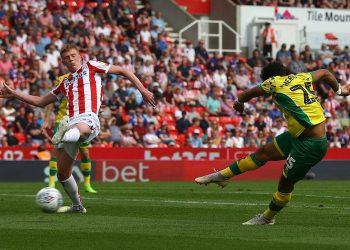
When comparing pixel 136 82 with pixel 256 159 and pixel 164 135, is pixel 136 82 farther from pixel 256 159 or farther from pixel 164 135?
pixel 164 135

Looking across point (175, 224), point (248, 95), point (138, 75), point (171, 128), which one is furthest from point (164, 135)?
point (248, 95)

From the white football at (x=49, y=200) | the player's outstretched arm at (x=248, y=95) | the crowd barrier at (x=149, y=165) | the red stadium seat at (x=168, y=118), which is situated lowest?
the crowd barrier at (x=149, y=165)

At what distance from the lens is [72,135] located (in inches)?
529

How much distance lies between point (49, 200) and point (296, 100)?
4045mm

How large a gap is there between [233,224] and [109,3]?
2541cm

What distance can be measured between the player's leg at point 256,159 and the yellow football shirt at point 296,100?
49 centimetres

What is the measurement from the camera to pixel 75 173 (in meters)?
28.0

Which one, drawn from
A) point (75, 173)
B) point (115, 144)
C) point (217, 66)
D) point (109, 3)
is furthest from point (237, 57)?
point (75, 173)

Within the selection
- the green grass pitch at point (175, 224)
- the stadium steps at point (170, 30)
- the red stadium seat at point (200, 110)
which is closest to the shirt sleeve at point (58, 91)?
the green grass pitch at point (175, 224)

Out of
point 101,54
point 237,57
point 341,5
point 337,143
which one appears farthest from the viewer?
point 341,5

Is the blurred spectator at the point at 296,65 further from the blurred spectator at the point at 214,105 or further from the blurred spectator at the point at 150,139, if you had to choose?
the blurred spectator at the point at 150,139

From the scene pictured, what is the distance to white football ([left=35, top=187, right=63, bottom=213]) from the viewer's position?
1443 cm

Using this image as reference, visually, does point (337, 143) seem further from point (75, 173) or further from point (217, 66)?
point (75, 173)

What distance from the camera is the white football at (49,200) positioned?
47.3 feet
